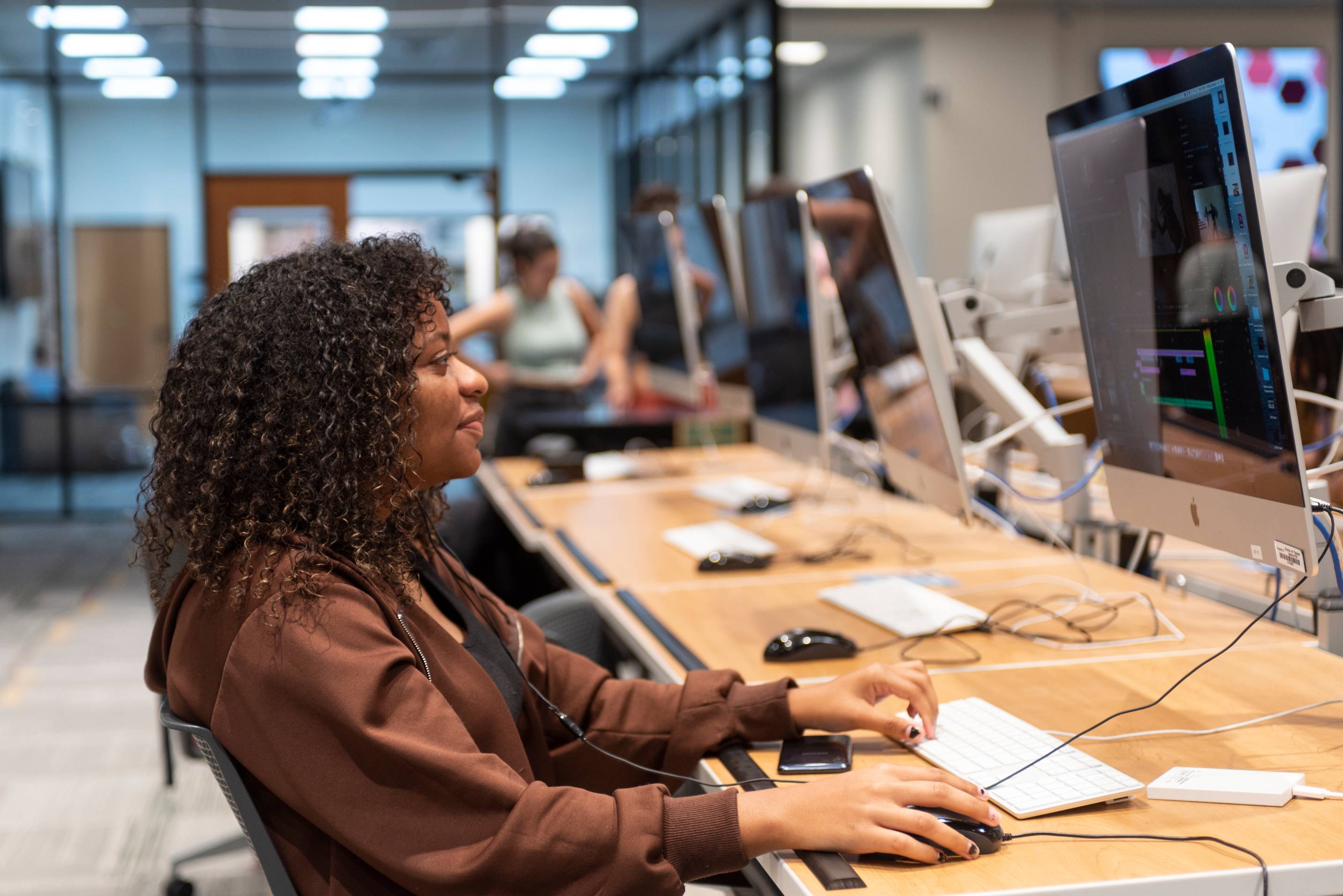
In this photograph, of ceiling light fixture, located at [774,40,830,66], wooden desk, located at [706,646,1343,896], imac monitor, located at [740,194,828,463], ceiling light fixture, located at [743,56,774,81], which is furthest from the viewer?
ceiling light fixture, located at [774,40,830,66]

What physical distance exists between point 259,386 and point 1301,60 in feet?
31.5

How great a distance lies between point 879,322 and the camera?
76.9 inches

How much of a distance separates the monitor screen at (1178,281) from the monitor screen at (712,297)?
1.46 metres

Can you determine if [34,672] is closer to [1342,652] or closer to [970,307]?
[970,307]

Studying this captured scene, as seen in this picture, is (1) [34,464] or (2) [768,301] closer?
(2) [768,301]

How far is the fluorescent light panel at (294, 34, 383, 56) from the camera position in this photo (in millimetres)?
7520

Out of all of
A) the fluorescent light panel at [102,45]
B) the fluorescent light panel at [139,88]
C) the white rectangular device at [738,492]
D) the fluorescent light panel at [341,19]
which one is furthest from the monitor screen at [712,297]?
the fluorescent light panel at [102,45]

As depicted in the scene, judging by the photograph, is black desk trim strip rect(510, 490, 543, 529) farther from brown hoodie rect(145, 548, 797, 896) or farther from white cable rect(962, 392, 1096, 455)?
brown hoodie rect(145, 548, 797, 896)

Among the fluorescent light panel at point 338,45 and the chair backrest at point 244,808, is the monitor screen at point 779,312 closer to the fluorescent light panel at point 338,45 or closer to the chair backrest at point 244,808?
the chair backrest at point 244,808

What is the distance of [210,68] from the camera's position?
747cm

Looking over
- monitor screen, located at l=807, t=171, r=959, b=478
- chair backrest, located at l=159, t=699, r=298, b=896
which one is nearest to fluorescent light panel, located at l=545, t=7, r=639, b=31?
monitor screen, located at l=807, t=171, r=959, b=478

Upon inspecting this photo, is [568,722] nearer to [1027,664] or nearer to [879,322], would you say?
[1027,664]

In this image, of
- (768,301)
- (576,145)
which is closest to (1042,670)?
(768,301)

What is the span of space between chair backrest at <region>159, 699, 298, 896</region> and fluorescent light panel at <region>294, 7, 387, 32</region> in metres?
7.06
